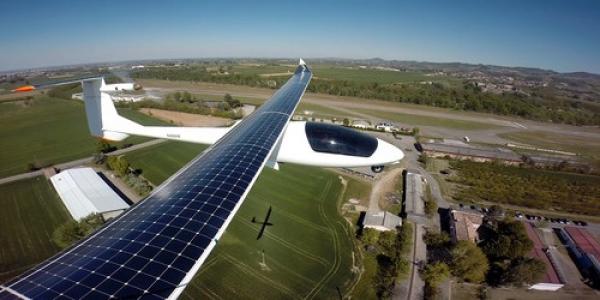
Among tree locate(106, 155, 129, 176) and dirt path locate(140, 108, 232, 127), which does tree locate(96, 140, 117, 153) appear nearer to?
tree locate(106, 155, 129, 176)

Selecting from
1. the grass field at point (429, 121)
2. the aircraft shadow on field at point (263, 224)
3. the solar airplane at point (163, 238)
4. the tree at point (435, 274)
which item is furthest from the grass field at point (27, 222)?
the grass field at point (429, 121)

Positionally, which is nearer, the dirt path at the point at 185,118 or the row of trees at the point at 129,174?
the row of trees at the point at 129,174

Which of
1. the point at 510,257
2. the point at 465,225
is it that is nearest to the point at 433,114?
the point at 465,225

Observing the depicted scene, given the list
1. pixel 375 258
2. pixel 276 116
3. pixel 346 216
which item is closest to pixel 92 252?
pixel 276 116

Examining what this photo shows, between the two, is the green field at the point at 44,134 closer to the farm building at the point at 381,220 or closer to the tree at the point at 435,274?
the farm building at the point at 381,220

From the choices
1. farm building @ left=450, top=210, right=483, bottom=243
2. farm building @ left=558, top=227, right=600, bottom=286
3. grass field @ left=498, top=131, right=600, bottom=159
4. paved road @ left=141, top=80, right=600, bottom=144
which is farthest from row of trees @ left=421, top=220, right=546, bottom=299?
grass field @ left=498, top=131, right=600, bottom=159

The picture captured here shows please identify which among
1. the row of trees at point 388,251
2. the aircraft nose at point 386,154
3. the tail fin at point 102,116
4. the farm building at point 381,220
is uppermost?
the tail fin at point 102,116
